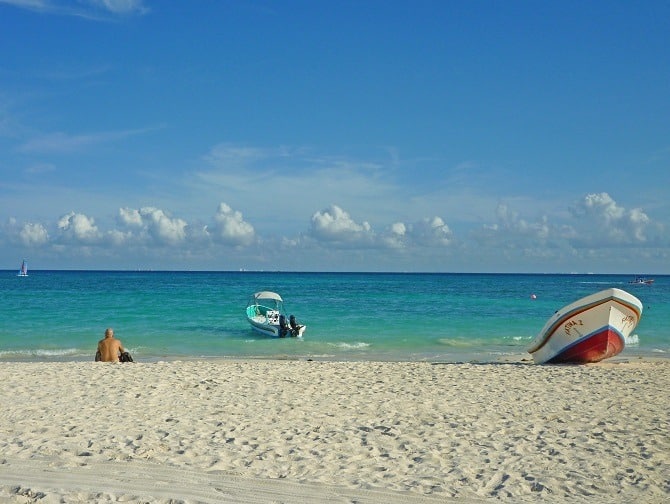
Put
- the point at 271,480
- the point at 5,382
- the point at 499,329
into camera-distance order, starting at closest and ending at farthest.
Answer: the point at 271,480, the point at 5,382, the point at 499,329

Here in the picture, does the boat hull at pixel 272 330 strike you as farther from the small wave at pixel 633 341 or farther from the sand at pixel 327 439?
the sand at pixel 327 439

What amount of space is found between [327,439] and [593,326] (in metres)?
10.6

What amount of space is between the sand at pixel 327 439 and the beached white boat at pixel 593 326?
136 inches

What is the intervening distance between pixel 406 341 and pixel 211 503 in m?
20.4

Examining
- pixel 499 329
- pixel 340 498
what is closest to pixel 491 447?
pixel 340 498

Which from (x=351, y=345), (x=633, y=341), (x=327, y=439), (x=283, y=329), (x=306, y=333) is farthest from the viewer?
(x=306, y=333)

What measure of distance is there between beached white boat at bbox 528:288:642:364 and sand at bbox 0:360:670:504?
345 cm

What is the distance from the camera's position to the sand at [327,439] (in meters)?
6.20

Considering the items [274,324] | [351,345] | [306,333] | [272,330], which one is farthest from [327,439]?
[306,333]

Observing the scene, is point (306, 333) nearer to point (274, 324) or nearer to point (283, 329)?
point (274, 324)

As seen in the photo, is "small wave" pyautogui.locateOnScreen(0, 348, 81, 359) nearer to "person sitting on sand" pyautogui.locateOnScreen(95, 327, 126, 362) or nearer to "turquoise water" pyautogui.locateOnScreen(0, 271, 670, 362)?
"turquoise water" pyautogui.locateOnScreen(0, 271, 670, 362)

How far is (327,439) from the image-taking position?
7996mm

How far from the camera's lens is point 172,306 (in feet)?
145

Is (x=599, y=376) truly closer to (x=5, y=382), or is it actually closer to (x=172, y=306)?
(x=5, y=382)
